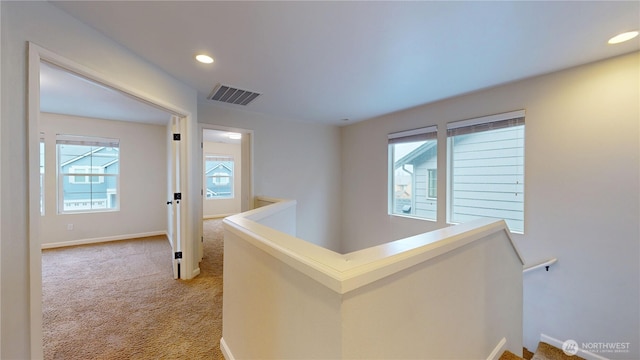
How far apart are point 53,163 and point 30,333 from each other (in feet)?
14.0

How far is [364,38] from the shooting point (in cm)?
183

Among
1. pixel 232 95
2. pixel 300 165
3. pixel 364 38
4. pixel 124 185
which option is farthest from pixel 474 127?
pixel 124 185

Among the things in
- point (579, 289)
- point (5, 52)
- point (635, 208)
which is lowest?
point (579, 289)

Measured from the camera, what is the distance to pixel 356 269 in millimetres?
777

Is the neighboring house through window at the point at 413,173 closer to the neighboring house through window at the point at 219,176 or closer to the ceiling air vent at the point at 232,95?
the ceiling air vent at the point at 232,95

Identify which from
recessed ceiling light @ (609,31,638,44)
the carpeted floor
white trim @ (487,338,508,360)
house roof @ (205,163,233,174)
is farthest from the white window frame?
house roof @ (205,163,233,174)

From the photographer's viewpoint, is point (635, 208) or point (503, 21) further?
point (635, 208)

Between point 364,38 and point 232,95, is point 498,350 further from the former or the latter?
point 232,95

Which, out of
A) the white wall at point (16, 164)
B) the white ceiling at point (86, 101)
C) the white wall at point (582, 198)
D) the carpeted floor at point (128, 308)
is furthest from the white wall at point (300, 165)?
the white wall at point (582, 198)

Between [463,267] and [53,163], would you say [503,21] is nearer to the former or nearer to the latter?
[463,267]

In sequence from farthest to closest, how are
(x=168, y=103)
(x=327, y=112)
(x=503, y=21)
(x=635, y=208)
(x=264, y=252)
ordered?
(x=327, y=112) < (x=168, y=103) < (x=635, y=208) < (x=503, y=21) < (x=264, y=252)

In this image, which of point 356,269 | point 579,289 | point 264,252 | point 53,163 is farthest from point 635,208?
point 53,163

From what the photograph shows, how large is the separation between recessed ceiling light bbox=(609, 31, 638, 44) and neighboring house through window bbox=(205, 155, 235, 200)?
7.76 meters

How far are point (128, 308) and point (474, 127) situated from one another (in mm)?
4190
